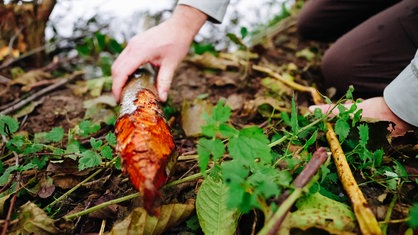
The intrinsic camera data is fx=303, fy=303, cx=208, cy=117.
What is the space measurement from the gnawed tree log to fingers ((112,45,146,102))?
49.8 inches

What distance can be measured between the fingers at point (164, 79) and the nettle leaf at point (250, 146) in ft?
2.58

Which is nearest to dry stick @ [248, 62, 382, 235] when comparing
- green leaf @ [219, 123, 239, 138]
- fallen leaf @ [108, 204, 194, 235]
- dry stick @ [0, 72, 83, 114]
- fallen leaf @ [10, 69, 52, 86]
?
green leaf @ [219, 123, 239, 138]

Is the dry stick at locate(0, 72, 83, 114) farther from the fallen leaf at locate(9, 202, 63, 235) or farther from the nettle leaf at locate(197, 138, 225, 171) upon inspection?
the nettle leaf at locate(197, 138, 225, 171)

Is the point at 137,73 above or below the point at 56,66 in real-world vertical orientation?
above

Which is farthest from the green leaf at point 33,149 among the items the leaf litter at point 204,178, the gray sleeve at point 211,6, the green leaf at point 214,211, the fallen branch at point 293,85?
the fallen branch at point 293,85

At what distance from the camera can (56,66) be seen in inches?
105

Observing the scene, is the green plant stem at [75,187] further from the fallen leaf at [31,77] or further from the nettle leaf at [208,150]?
the fallen leaf at [31,77]

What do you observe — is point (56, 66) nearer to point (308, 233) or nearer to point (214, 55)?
point (214, 55)

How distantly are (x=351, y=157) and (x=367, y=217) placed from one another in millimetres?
353

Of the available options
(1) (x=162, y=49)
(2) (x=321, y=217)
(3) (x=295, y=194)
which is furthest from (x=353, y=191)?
(1) (x=162, y=49)

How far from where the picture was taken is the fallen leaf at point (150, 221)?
947mm

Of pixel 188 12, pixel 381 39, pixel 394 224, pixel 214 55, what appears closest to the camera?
pixel 394 224

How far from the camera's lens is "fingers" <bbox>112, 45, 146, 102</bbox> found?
155cm

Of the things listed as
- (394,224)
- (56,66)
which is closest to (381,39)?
(394,224)
